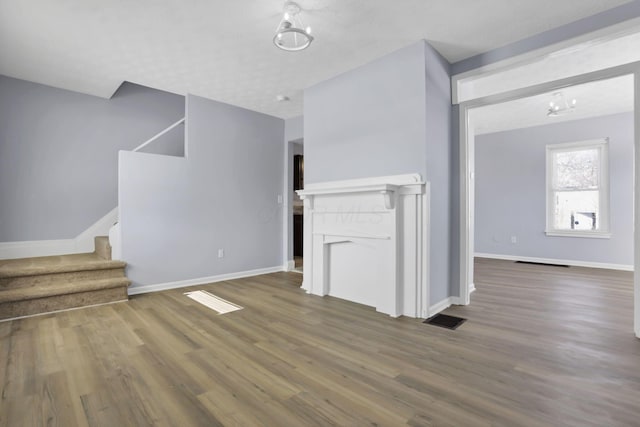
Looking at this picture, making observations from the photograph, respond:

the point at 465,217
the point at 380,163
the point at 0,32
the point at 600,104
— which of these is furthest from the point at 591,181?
the point at 0,32

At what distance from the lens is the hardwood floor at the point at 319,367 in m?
1.51

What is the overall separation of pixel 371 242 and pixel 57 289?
3199mm

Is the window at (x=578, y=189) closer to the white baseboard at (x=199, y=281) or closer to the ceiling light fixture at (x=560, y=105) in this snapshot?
the ceiling light fixture at (x=560, y=105)

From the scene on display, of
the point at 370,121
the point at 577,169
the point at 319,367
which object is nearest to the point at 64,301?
the point at 319,367

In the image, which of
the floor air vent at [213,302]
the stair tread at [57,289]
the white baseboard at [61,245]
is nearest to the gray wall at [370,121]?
the floor air vent at [213,302]

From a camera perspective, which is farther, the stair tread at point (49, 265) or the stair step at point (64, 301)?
the stair tread at point (49, 265)

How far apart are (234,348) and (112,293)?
2.07 m

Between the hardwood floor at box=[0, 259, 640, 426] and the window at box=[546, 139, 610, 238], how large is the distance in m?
3.00

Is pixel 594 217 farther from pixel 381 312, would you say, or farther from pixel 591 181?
pixel 381 312

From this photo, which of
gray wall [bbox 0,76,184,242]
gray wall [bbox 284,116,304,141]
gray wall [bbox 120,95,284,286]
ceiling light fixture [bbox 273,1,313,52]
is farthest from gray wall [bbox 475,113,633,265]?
gray wall [bbox 0,76,184,242]

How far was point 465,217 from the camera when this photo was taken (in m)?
3.25

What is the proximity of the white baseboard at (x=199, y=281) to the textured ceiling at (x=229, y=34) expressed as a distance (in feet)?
8.41

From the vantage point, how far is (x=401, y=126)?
304 centimetres

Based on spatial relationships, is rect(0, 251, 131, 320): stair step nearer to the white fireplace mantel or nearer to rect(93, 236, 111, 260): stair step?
rect(93, 236, 111, 260): stair step
